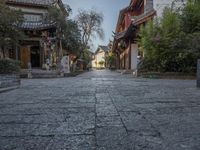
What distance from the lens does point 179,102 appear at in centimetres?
538

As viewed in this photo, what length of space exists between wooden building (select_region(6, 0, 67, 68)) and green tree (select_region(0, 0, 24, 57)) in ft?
10.0

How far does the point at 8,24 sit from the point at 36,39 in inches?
235

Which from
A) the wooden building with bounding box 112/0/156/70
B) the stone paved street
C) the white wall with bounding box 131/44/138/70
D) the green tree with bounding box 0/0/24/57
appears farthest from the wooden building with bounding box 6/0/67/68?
the stone paved street

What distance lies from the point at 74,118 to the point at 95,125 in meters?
0.55

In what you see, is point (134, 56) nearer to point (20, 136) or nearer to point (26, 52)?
point (26, 52)

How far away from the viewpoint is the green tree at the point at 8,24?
49.3 ft

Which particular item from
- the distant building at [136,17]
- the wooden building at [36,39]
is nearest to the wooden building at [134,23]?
the distant building at [136,17]

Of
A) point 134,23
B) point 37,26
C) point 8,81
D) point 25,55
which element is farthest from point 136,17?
point 8,81

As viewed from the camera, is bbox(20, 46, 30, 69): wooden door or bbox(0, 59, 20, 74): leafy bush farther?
bbox(20, 46, 30, 69): wooden door

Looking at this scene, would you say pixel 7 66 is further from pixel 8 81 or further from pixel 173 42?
pixel 173 42

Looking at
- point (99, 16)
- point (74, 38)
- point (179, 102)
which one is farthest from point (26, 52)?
point (179, 102)

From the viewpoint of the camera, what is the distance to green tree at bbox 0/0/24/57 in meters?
15.0

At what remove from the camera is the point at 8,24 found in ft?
52.6

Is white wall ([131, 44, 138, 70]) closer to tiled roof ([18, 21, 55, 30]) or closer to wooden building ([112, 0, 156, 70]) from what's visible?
wooden building ([112, 0, 156, 70])
